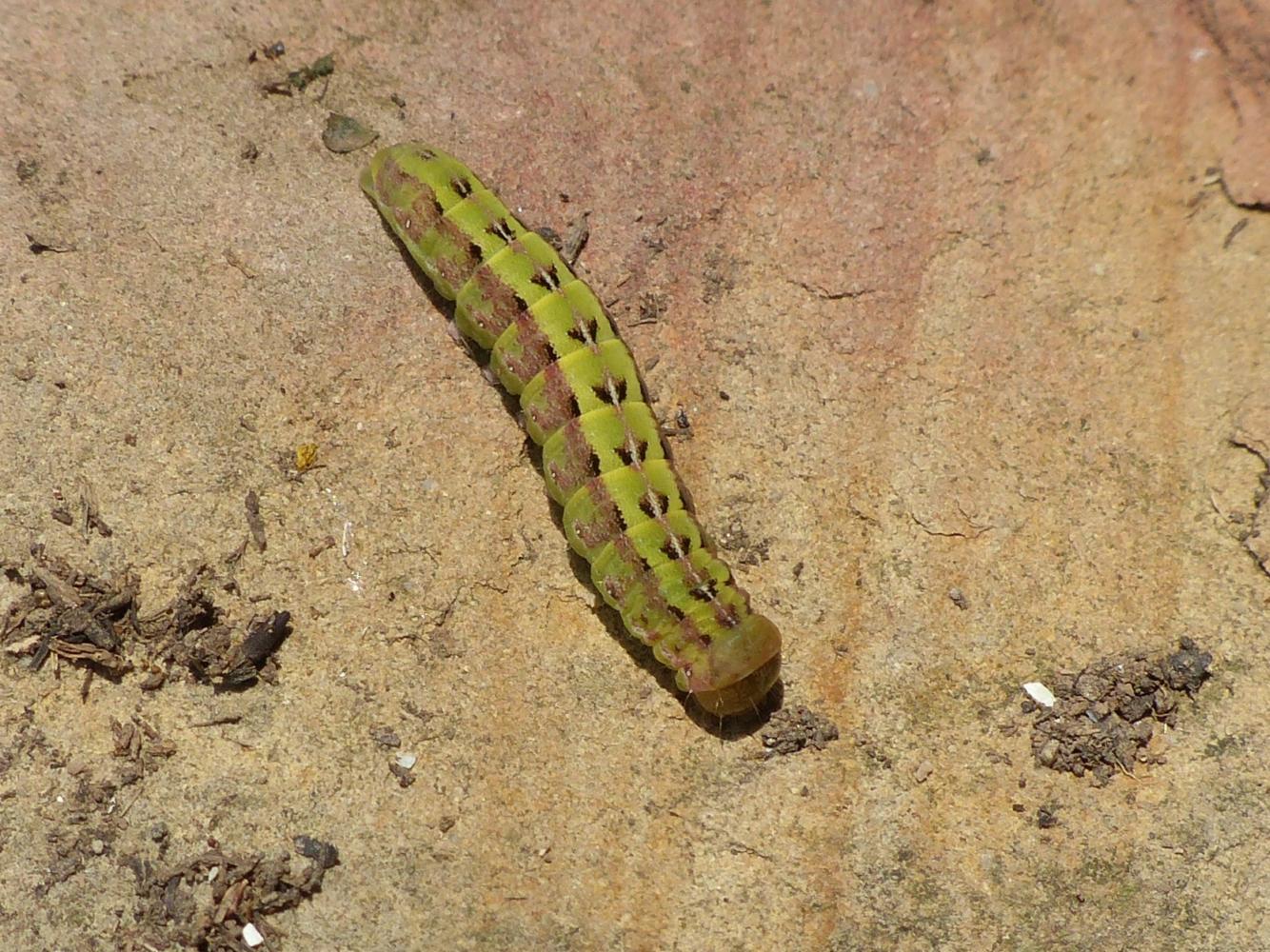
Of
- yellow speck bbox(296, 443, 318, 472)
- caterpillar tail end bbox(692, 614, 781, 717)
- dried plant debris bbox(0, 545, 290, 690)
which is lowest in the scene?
dried plant debris bbox(0, 545, 290, 690)

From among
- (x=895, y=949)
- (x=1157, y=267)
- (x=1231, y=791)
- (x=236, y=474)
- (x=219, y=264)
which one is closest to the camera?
(x=895, y=949)

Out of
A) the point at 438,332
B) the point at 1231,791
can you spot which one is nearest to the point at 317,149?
the point at 438,332

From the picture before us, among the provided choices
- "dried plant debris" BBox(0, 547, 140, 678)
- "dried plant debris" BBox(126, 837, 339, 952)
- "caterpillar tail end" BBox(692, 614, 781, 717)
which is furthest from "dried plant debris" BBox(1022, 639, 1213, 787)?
"dried plant debris" BBox(0, 547, 140, 678)

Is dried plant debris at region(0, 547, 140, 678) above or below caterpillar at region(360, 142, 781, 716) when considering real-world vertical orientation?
below

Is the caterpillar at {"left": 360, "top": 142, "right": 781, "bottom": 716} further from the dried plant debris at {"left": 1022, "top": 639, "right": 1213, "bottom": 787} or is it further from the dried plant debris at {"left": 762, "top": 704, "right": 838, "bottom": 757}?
the dried plant debris at {"left": 1022, "top": 639, "right": 1213, "bottom": 787}

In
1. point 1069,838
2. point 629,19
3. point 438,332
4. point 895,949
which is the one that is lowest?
point 895,949

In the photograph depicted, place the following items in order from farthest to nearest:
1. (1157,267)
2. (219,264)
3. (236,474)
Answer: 1. (1157,267)
2. (219,264)
3. (236,474)

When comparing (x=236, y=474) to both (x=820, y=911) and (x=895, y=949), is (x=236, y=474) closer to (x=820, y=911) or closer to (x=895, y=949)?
(x=820, y=911)

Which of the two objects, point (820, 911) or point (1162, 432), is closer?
point (820, 911)
